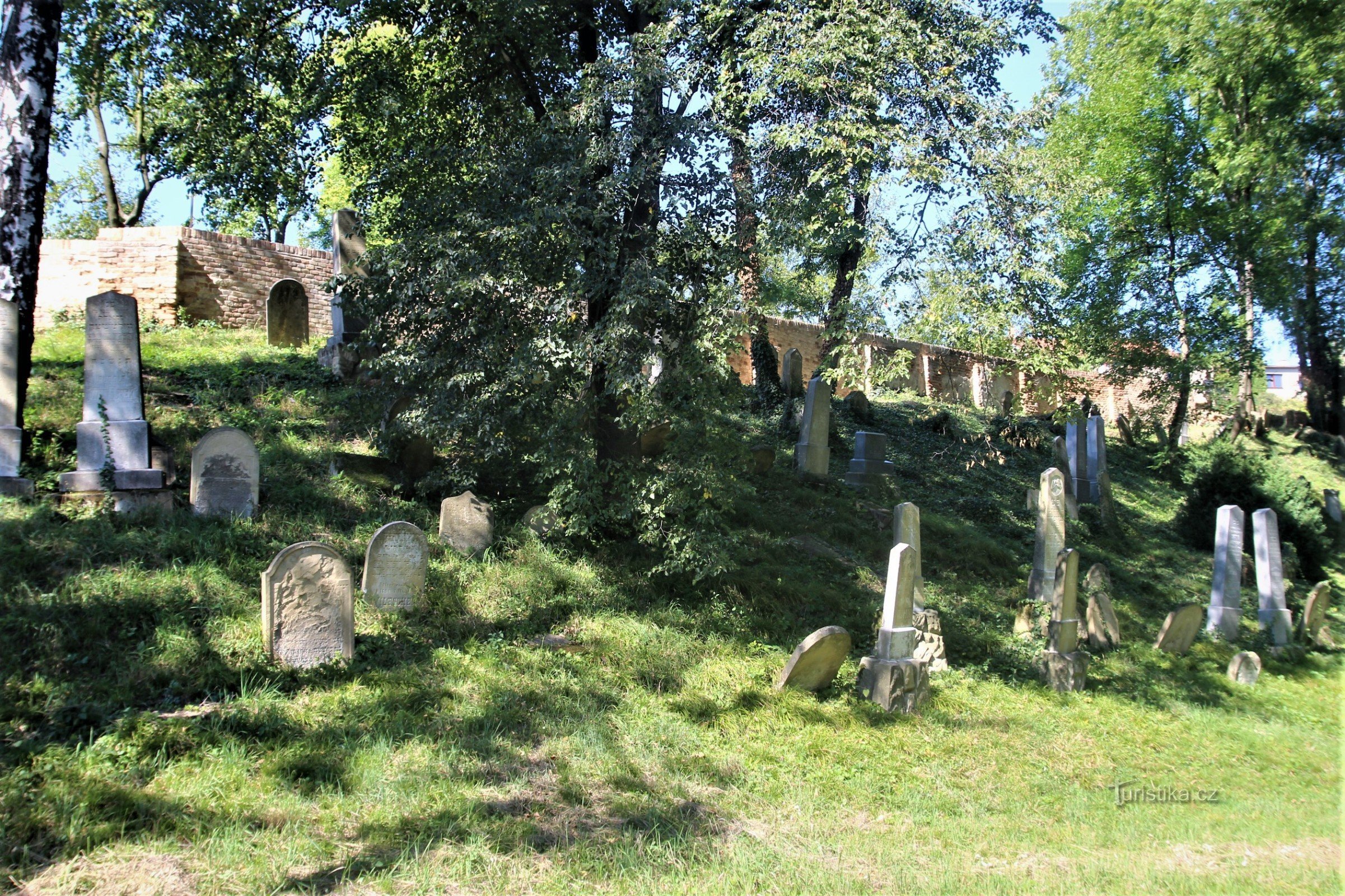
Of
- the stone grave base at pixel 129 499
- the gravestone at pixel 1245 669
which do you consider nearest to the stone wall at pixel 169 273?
the stone grave base at pixel 129 499

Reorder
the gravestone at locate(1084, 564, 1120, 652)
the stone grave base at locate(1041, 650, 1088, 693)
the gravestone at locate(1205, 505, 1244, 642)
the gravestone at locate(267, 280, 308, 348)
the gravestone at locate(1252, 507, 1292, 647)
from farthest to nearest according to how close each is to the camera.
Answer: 1. the gravestone at locate(267, 280, 308, 348)
2. the gravestone at locate(1252, 507, 1292, 647)
3. the gravestone at locate(1205, 505, 1244, 642)
4. the gravestone at locate(1084, 564, 1120, 652)
5. the stone grave base at locate(1041, 650, 1088, 693)

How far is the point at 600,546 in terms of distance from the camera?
905cm

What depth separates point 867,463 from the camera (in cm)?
1377

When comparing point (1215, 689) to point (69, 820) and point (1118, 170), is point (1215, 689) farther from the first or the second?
point (1118, 170)

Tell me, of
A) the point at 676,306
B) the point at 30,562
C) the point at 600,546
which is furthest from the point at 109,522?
the point at 676,306

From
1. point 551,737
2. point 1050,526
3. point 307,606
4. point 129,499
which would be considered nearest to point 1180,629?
point 1050,526

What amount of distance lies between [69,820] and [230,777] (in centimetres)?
76

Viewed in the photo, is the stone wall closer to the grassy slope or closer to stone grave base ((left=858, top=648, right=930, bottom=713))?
the grassy slope

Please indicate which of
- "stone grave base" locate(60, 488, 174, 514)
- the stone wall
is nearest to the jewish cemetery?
"stone grave base" locate(60, 488, 174, 514)

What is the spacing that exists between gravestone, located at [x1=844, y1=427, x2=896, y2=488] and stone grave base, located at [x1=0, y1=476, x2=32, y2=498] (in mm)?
10123

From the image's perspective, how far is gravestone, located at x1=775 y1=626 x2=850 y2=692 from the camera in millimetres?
7254

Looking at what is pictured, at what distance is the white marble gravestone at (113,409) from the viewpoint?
24.6 feet

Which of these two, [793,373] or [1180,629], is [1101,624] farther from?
[793,373]

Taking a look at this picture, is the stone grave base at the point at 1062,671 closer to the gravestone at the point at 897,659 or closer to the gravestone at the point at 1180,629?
the gravestone at the point at 897,659
